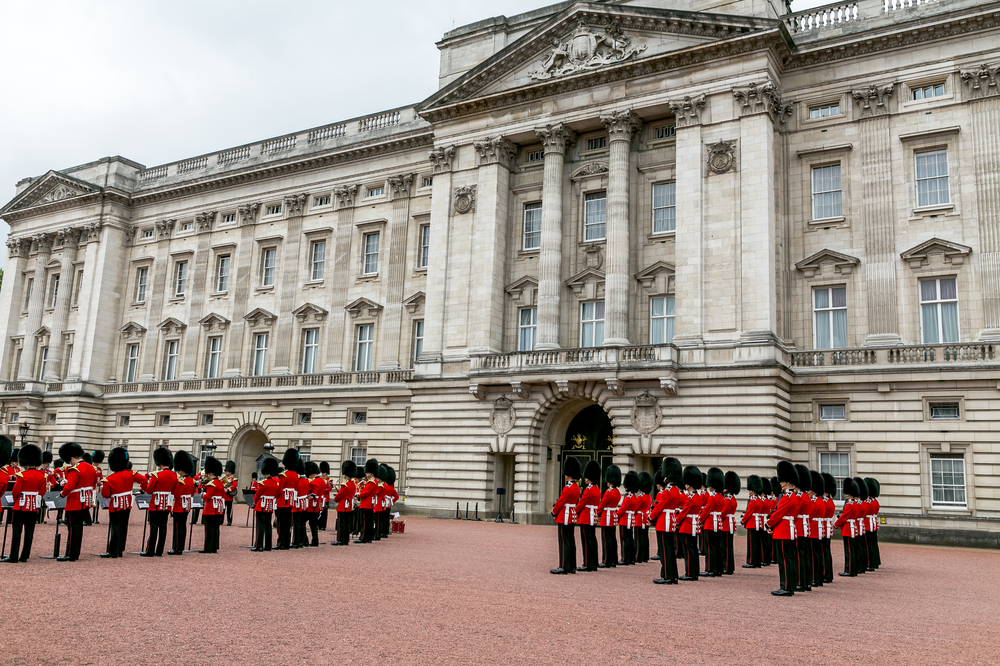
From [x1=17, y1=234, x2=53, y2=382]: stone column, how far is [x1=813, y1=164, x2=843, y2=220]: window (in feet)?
139

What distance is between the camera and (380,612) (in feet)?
34.5

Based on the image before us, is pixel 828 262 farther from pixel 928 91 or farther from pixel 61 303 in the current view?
pixel 61 303

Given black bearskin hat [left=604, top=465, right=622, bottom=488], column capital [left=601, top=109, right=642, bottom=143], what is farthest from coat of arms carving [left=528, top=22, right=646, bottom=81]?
black bearskin hat [left=604, top=465, right=622, bottom=488]

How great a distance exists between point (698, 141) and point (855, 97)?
5.44 meters

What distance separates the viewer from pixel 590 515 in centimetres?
1581

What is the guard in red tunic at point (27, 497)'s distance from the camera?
14516mm

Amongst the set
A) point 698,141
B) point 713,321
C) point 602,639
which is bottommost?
point 602,639

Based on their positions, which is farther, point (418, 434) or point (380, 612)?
point (418, 434)

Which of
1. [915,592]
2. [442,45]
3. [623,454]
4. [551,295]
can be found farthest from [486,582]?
[442,45]

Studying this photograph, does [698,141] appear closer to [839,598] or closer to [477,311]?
[477,311]

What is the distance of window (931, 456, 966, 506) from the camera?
87.8ft

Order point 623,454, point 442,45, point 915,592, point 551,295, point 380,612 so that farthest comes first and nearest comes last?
1. point 442,45
2. point 551,295
3. point 623,454
4. point 915,592
5. point 380,612

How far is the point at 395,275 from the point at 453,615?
30.6 meters

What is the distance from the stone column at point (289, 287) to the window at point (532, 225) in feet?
43.8
